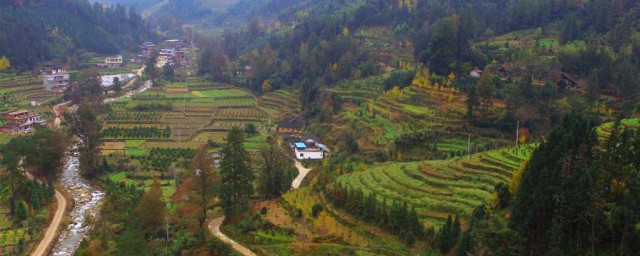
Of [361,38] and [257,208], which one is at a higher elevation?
[361,38]

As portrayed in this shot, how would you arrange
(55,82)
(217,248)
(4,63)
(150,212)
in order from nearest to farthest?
(217,248) < (150,212) < (55,82) < (4,63)

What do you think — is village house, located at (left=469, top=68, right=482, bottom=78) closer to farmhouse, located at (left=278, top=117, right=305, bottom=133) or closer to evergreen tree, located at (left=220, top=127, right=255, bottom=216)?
farmhouse, located at (left=278, top=117, right=305, bottom=133)

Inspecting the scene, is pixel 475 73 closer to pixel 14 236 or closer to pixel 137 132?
pixel 137 132

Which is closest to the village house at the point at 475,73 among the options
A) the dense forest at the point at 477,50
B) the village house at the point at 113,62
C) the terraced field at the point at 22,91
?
the dense forest at the point at 477,50

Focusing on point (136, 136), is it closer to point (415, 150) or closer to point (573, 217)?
point (415, 150)

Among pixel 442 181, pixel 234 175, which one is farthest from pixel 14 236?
pixel 442 181

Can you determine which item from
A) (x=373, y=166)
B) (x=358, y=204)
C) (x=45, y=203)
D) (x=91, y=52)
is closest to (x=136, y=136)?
(x=45, y=203)
